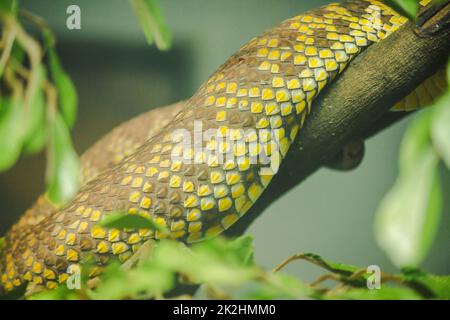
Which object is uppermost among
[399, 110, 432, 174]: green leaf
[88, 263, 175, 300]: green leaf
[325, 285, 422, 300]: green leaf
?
[399, 110, 432, 174]: green leaf

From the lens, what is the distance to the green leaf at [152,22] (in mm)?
818

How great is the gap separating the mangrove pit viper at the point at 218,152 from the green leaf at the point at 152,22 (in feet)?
0.41

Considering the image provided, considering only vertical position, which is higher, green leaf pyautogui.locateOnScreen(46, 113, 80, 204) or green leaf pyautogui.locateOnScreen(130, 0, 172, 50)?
green leaf pyautogui.locateOnScreen(130, 0, 172, 50)

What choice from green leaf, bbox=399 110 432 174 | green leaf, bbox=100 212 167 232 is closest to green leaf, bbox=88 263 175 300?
green leaf, bbox=100 212 167 232

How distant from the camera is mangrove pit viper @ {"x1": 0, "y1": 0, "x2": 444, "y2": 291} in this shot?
3.04 feet

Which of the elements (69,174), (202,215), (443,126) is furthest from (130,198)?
(443,126)

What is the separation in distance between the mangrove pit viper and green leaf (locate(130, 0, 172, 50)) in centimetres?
12

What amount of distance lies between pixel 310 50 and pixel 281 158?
8.3 inches

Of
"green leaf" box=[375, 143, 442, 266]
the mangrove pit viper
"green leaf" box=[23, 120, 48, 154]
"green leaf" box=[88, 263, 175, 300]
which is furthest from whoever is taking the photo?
the mangrove pit viper

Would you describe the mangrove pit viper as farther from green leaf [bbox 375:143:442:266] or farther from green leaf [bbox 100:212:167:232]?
green leaf [bbox 375:143:442:266]

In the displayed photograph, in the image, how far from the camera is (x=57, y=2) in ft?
2.98

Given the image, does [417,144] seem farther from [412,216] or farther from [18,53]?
[18,53]

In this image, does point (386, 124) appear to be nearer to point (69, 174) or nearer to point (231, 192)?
point (231, 192)

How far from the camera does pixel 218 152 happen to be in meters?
0.93
